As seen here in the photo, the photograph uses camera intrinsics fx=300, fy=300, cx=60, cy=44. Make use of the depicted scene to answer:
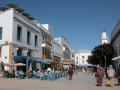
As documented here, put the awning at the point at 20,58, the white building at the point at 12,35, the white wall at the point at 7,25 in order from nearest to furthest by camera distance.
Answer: the white building at the point at 12,35, the white wall at the point at 7,25, the awning at the point at 20,58

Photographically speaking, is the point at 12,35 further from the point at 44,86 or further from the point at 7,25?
the point at 44,86

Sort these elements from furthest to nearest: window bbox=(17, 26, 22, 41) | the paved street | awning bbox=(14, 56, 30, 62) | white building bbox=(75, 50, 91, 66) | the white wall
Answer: white building bbox=(75, 50, 91, 66), window bbox=(17, 26, 22, 41), awning bbox=(14, 56, 30, 62), the white wall, the paved street

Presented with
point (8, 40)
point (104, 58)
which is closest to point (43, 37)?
point (8, 40)

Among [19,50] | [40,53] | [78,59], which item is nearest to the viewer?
[19,50]

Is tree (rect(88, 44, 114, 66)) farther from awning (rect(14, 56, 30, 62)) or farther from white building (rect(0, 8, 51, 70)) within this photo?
awning (rect(14, 56, 30, 62))

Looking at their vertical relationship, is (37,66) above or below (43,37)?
below

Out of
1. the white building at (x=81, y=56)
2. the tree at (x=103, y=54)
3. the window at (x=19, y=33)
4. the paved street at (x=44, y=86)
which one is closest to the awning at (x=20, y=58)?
the window at (x=19, y=33)

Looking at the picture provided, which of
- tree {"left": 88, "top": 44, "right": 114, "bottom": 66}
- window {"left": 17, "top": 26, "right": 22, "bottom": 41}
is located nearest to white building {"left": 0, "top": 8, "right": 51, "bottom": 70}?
window {"left": 17, "top": 26, "right": 22, "bottom": 41}

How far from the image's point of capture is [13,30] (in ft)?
125

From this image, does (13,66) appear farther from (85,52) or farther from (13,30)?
(85,52)

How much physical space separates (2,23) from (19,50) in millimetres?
4939

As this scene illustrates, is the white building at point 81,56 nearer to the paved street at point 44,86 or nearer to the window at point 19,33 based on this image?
the window at point 19,33

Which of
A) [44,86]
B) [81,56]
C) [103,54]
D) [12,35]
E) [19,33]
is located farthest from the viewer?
[81,56]

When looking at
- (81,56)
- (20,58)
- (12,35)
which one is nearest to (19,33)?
(12,35)
